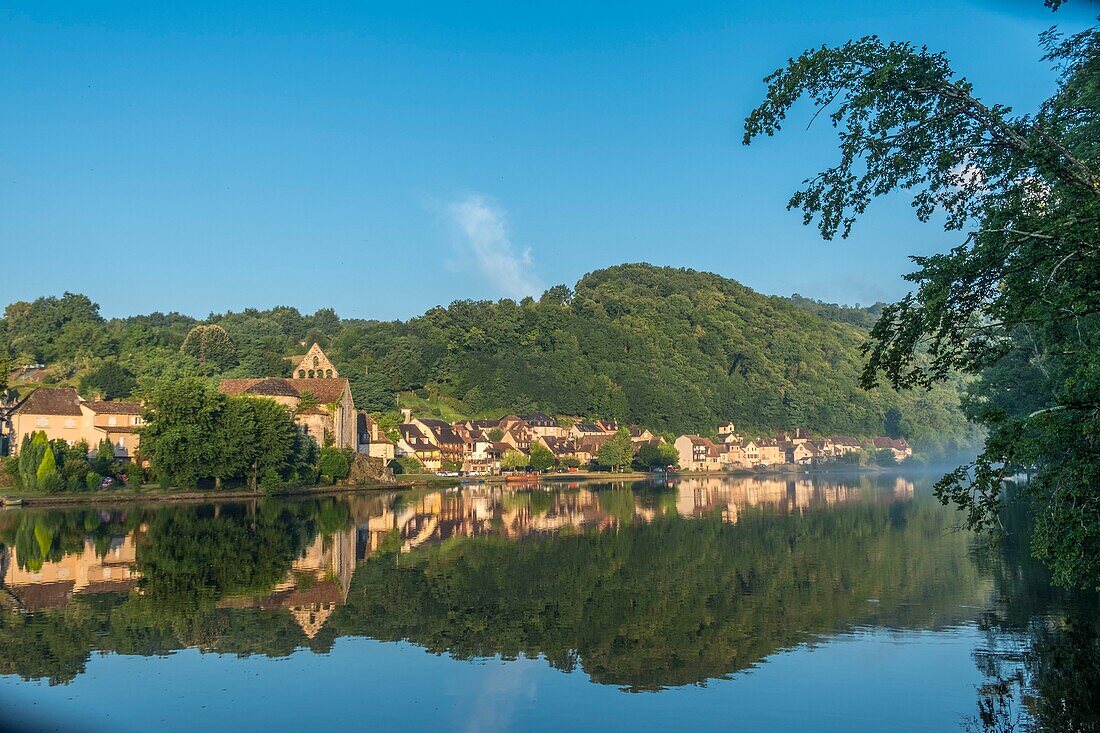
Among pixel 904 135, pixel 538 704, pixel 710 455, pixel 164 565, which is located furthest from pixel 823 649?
pixel 710 455

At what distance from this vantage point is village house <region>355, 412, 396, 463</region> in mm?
108125

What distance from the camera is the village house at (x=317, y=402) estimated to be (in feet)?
297

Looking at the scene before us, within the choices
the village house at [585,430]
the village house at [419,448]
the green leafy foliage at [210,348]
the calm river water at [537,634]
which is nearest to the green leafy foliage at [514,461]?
the village house at [419,448]

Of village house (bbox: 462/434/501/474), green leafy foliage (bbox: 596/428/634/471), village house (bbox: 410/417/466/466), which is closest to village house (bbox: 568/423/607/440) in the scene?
green leafy foliage (bbox: 596/428/634/471)

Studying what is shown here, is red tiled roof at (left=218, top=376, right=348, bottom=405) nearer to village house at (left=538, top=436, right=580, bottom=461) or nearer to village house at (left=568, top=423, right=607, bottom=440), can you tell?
village house at (left=538, top=436, right=580, bottom=461)

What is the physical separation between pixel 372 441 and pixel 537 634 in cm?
8898

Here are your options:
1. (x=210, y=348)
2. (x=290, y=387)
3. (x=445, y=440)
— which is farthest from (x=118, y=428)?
(x=210, y=348)

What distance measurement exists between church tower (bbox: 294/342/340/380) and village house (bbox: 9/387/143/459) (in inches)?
1190

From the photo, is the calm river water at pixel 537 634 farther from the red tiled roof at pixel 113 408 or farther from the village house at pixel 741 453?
the village house at pixel 741 453

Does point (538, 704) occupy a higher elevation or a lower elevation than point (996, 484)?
lower

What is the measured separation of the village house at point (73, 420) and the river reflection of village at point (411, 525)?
2320 cm

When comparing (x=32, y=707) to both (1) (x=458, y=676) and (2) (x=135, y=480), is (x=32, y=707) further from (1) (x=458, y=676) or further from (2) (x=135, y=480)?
(2) (x=135, y=480)

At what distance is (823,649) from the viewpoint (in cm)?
2100

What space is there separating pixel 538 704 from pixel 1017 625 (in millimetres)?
12383
